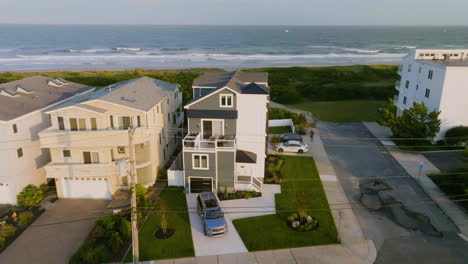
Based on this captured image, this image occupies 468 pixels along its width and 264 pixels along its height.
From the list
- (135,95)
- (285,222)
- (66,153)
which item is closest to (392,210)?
(285,222)

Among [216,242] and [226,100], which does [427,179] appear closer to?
[226,100]

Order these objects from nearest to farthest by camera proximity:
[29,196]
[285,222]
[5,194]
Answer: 1. [285,222]
2. [29,196]
3. [5,194]

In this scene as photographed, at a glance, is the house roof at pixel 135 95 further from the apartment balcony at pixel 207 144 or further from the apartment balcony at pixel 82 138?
the apartment balcony at pixel 207 144

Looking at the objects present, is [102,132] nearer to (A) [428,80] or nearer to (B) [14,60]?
(A) [428,80]

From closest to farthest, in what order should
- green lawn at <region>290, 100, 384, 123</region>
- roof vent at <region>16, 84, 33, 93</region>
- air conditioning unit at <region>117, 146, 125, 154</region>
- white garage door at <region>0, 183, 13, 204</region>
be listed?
white garage door at <region>0, 183, 13, 204</region>, air conditioning unit at <region>117, 146, 125, 154</region>, roof vent at <region>16, 84, 33, 93</region>, green lawn at <region>290, 100, 384, 123</region>

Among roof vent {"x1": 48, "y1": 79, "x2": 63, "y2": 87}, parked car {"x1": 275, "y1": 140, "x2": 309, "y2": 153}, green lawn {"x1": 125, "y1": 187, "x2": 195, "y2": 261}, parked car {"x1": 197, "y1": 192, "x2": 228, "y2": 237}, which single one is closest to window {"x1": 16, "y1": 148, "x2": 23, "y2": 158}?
roof vent {"x1": 48, "y1": 79, "x2": 63, "y2": 87}

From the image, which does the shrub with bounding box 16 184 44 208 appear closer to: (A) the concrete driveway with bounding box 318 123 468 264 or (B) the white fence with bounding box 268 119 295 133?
(A) the concrete driveway with bounding box 318 123 468 264
